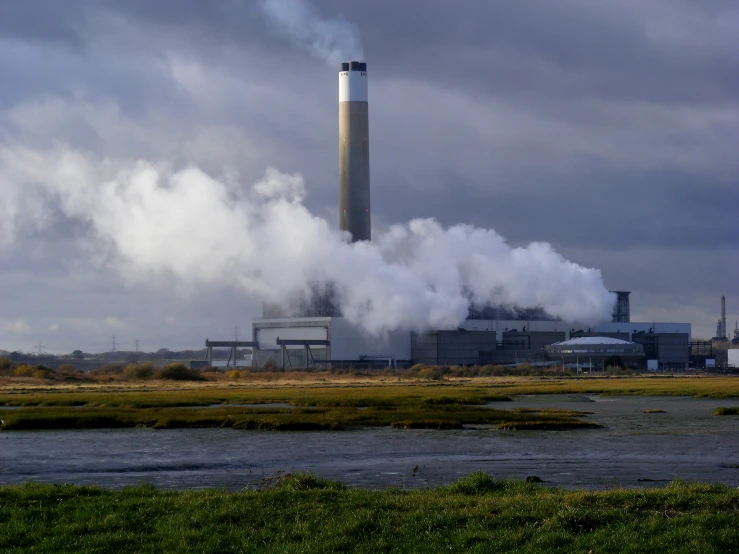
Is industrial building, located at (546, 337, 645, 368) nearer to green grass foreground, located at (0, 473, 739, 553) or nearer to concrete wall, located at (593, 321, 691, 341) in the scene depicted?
concrete wall, located at (593, 321, 691, 341)

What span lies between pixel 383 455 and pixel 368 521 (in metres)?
18.8

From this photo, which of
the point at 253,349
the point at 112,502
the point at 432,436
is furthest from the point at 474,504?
the point at 253,349

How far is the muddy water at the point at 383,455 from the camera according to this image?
28.0 meters

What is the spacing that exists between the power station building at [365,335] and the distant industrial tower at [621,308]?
42.8 ft

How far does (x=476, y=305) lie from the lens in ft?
515

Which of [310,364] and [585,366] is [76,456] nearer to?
[310,364]

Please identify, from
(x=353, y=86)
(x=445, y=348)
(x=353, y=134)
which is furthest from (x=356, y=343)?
(x=353, y=86)

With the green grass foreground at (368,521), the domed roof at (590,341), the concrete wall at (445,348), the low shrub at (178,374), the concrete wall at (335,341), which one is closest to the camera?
the green grass foreground at (368,521)

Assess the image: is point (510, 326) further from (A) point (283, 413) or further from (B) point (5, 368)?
(A) point (283, 413)

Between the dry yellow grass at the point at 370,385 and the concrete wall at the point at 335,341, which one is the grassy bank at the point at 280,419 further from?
the concrete wall at the point at 335,341

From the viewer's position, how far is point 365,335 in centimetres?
13850

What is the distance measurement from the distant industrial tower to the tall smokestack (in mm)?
71423

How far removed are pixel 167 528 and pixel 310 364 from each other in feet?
394

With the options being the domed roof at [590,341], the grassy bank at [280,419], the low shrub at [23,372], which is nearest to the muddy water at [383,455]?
the grassy bank at [280,419]
